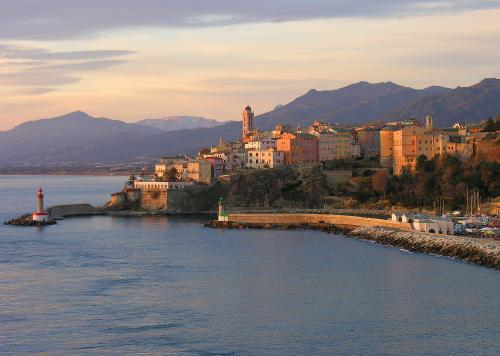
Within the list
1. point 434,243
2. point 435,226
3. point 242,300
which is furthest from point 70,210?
point 242,300

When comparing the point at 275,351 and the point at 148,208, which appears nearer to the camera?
the point at 275,351

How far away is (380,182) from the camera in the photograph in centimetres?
4578

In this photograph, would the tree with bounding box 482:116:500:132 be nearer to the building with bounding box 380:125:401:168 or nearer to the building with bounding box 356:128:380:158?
the building with bounding box 380:125:401:168

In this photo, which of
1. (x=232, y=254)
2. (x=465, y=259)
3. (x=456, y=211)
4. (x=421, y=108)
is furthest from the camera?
(x=421, y=108)

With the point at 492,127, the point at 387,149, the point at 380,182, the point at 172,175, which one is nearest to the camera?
the point at 380,182

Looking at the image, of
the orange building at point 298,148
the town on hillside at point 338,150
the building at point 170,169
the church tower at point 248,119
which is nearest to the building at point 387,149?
the town on hillside at point 338,150

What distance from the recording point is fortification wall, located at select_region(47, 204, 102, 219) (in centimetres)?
4619

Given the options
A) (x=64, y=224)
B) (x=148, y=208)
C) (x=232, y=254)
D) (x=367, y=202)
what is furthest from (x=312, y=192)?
(x=232, y=254)

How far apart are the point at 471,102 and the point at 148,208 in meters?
Result: 101

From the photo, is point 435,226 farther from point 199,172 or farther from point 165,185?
point 199,172

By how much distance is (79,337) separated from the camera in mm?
18266

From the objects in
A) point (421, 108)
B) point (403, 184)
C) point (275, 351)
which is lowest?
point (275, 351)

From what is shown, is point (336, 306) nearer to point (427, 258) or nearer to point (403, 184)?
point (427, 258)

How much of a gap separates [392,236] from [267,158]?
69.4 ft
